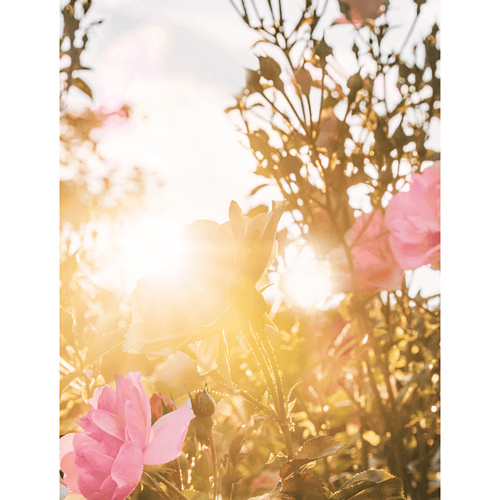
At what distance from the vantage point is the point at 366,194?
0.61 meters

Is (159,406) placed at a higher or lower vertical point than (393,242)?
lower

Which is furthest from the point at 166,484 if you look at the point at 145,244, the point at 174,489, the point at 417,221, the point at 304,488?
the point at 417,221

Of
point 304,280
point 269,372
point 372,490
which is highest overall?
point 304,280

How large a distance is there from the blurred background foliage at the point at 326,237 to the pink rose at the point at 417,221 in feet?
0.06

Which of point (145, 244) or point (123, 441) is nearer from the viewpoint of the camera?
point (123, 441)

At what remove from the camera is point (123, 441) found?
1.44 feet

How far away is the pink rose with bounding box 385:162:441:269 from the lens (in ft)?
1.90

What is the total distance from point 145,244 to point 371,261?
273 mm

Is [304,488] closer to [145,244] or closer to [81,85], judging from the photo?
[145,244]

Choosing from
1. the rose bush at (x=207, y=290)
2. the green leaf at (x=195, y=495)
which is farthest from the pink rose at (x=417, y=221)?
the green leaf at (x=195, y=495)

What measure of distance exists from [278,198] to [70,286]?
0.30 metres

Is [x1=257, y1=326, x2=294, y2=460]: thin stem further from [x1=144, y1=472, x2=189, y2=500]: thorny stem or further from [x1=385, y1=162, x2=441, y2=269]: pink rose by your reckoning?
[x1=385, y1=162, x2=441, y2=269]: pink rose
